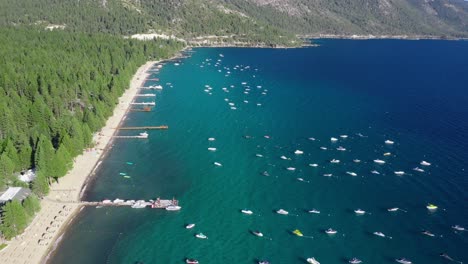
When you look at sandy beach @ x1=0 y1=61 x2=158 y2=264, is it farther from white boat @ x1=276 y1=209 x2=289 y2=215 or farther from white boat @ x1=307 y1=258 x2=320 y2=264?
white boat @ x1=307 y1=258 x2=320 y2=264

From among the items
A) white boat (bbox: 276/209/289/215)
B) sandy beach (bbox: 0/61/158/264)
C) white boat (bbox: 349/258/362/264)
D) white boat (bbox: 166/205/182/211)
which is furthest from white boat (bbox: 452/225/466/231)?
sandy beach (bbox: 0/61/158/264)

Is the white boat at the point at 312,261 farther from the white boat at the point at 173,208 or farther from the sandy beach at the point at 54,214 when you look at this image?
the sandy beach at the point at 54,214

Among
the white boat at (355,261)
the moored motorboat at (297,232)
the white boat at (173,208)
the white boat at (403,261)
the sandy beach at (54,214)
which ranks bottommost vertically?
the sandy beach at (54,214)

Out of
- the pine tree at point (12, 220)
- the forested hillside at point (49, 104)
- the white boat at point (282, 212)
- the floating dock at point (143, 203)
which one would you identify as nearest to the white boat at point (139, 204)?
the floating dock at point (143, 203)

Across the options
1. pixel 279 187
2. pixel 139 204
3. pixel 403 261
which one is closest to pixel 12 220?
pixel 139 204

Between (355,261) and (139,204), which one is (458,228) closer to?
(355,261)
